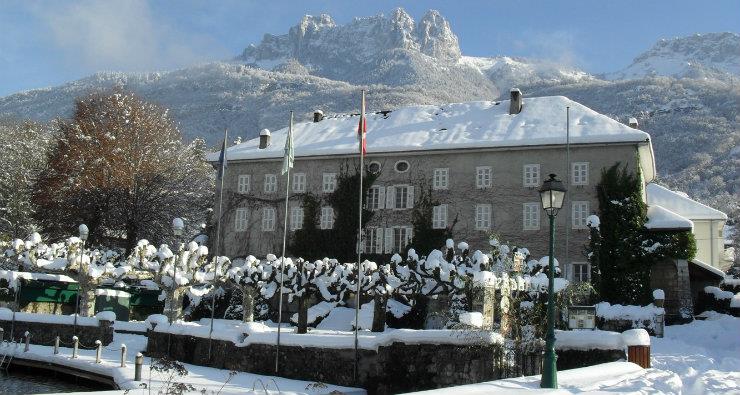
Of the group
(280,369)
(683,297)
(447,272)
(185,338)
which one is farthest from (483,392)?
(683,297)

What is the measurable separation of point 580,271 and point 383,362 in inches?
736

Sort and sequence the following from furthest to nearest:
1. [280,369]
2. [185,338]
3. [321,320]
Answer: [321,320] → [185,338] → [280,369]

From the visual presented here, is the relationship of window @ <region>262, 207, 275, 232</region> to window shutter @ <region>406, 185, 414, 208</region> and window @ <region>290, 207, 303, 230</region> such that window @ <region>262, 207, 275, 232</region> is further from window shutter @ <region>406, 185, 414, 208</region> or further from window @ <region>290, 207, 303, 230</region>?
window shutter @ <region>406, 185, 414, 208</region>

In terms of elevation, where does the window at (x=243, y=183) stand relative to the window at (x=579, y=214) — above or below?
above

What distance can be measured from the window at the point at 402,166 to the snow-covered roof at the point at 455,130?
0.87 metres

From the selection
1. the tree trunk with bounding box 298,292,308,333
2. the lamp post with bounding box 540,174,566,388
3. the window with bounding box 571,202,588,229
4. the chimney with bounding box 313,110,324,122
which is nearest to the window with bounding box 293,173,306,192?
the chimney with bounding box 313,110,324,122

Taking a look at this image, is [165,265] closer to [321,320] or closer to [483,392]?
[321,320]

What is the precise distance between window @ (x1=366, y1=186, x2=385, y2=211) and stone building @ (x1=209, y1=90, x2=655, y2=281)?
2.2 inches

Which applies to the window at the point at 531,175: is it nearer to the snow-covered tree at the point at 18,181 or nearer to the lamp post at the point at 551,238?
the lamp post at the point at 551,238

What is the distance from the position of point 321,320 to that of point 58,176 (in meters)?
21.7

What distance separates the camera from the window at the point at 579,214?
36688mm

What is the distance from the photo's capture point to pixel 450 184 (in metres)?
39.9

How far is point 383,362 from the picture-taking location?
20.6 metres

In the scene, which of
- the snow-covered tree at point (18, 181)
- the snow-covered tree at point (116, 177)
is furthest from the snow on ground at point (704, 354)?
the snow-covered tree at point (18, 181)
